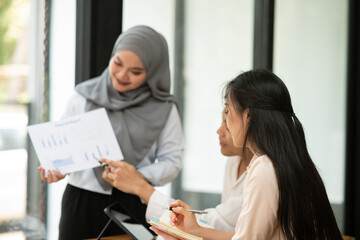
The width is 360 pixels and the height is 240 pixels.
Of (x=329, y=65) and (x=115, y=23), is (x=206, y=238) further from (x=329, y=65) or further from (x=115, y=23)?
(x=329, y=65)

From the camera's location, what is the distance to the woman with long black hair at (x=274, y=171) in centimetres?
123

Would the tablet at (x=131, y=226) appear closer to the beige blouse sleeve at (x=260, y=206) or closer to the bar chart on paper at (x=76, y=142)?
the bar chart on paper at (x=76, y=142)

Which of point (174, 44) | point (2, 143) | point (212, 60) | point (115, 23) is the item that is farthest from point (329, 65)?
point (2, 143)

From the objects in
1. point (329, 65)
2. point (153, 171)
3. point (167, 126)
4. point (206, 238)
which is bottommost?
A: point (206, 238)

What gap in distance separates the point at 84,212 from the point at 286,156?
0.87 metres

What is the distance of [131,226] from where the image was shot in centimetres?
159

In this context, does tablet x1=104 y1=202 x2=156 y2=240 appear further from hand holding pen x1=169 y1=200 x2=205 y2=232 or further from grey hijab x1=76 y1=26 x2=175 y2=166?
grey hijab x1=76 y1=26 x2=175 y2=166

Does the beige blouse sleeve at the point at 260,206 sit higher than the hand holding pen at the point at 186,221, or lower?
higher

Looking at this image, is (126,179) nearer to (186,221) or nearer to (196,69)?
(186,221)

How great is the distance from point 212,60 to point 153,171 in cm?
116

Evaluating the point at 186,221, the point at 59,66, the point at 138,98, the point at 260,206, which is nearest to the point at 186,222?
the point at 186,221

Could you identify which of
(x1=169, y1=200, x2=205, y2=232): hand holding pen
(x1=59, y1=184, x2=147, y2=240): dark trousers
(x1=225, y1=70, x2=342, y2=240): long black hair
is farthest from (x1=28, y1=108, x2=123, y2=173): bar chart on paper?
(x1=225, y1=70, x2=342, y2=240): long black hair

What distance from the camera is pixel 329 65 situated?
379cm

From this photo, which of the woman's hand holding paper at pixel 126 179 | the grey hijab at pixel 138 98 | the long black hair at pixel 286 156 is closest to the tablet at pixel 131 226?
the woman's hand holding paper at pixel 126 179
